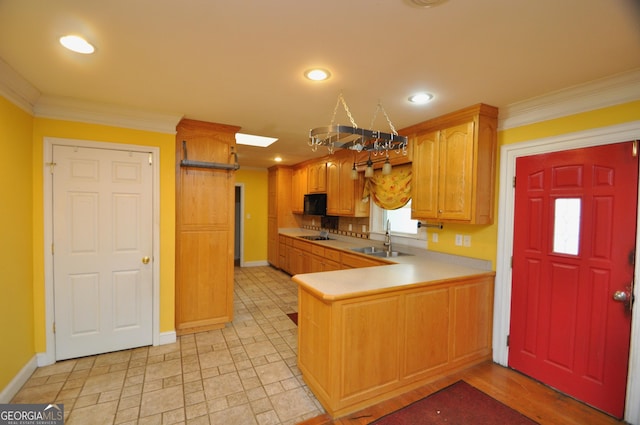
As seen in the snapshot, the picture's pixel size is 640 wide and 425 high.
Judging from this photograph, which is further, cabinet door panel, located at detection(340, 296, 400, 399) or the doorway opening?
the doorway opening

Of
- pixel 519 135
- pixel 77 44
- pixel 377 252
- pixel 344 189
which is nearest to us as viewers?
pixel 77 44

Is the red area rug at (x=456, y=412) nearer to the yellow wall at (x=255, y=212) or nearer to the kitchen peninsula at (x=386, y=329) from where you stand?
the kitchen peninsula at (x=386, y=329)

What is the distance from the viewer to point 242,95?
7.98ft

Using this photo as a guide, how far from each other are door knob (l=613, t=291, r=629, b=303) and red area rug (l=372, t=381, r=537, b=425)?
1.05 m

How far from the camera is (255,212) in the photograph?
6.97 meters

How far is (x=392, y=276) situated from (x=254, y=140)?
9.58ft

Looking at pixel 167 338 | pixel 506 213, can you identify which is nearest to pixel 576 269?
pixel 506 213

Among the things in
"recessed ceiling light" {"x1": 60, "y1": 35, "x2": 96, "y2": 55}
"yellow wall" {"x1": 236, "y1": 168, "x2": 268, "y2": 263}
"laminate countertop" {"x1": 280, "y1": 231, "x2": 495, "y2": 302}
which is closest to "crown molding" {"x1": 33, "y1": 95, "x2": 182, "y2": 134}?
"recessed ceiling light" {"x1": 60, "y1": 35, "x2": 96, "y2": 55}

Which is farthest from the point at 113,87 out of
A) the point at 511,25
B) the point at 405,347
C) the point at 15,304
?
the point at 405,347

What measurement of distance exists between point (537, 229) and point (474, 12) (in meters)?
1.95

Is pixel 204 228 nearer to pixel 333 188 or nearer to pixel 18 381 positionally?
pixel 18 381

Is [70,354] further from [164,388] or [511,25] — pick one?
[511,25]

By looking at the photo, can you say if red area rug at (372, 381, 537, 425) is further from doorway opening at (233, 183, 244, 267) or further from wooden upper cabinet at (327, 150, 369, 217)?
doorway opening at (233, 183, 244, 267)

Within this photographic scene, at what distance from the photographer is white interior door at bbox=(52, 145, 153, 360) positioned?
2.69m
